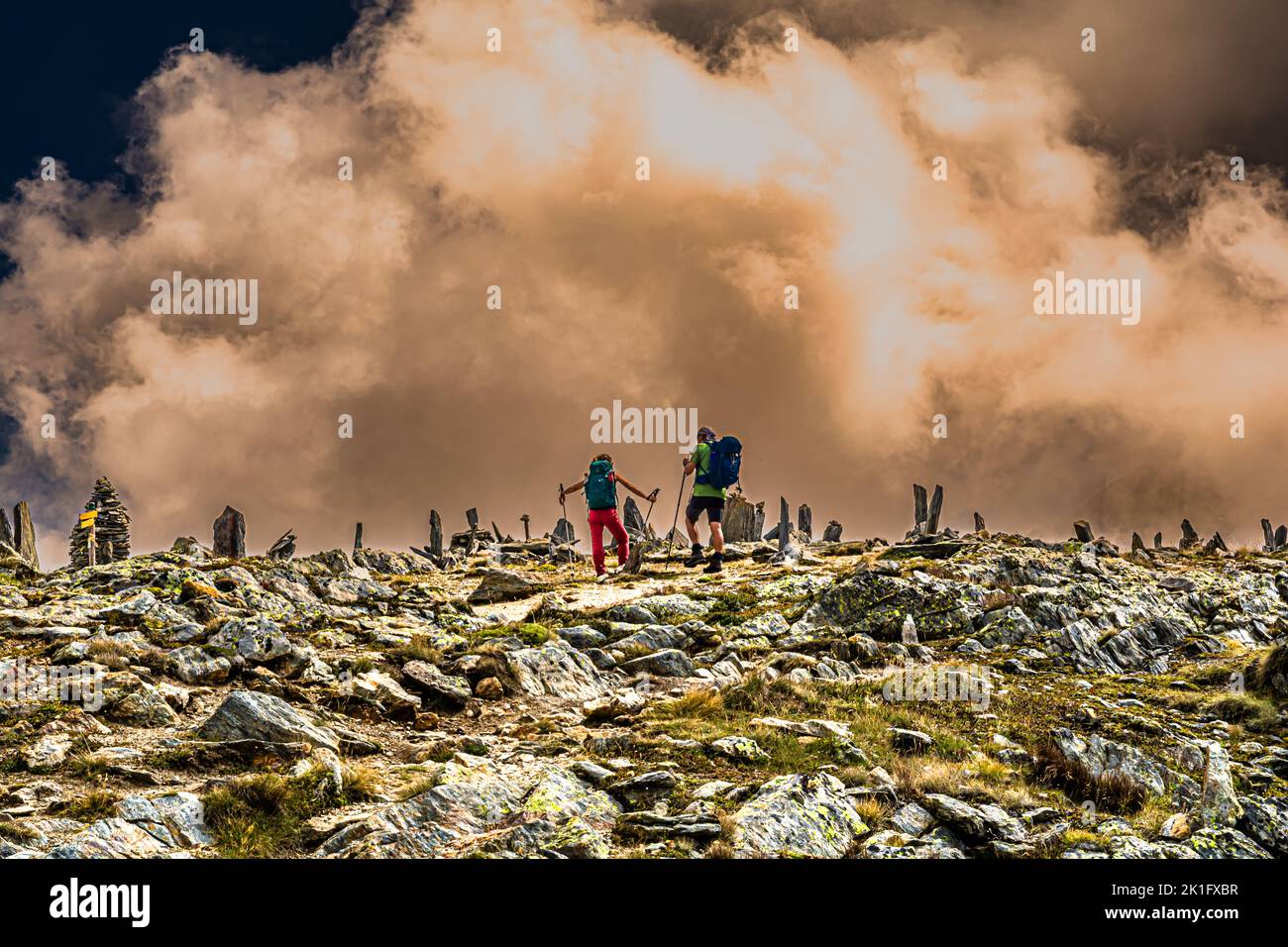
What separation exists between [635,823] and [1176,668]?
1639 centimetres

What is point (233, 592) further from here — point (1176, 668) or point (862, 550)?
point (862, 550)

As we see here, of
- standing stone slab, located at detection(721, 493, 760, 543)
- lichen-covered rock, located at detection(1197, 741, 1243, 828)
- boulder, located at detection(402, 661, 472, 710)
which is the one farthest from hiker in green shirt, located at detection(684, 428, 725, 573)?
standing stone slab, located at detection(721, 493, 760, 543)

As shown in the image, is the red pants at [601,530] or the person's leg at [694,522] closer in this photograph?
the person's leg at [694,522]

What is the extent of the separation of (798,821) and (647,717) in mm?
4896

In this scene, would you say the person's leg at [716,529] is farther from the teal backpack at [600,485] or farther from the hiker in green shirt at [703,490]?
the teal backpack at [600,485]

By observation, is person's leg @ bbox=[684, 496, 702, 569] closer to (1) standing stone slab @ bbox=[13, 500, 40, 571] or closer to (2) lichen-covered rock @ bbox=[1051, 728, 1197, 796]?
(2) lichen-covered rock @ bbox=[1051, 728, 1197, 796]

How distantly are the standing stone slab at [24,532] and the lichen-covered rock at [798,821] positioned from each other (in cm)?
4825

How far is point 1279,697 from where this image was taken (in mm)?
16469

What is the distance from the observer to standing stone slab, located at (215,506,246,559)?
43781 mm

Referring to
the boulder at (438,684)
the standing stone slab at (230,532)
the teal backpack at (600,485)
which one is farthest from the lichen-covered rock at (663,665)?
the standing stone slab at (230,532)

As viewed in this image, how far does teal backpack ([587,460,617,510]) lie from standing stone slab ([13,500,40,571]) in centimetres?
3449

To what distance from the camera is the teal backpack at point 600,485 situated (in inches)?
1093

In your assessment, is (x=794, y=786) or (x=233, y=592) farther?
(x=233, y=592)
